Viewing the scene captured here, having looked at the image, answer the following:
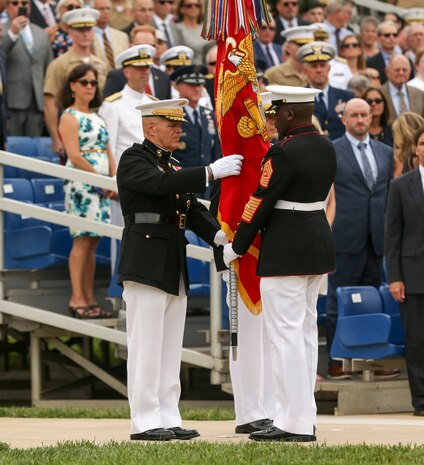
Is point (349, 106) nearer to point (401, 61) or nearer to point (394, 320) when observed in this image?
point (394, 320)

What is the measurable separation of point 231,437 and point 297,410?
74cm

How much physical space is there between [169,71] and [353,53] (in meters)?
2.91

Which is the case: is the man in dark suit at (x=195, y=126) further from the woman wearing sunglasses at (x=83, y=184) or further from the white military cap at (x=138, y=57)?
the woman wearing sunglasses at (x=83, y=184)

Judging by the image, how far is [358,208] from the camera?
40.7 feet

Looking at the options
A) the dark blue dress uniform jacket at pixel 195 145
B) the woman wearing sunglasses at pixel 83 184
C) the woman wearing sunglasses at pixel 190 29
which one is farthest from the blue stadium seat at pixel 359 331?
the woman wearing sunglasses at pixel 190 29

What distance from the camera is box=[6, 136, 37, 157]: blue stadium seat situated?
45.8ft

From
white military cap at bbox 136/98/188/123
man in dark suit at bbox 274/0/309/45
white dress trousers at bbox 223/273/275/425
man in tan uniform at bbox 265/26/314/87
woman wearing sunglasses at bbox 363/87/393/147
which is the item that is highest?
man in dark suit at bbox 274/0/309/45

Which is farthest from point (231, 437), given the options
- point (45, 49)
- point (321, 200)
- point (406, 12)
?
point (406, 12)

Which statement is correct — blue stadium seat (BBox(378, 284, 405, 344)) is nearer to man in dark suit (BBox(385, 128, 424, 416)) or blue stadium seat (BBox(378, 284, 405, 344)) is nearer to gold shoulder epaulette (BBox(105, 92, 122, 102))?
man in dark suit (BBox(385, 128, 424, 416))

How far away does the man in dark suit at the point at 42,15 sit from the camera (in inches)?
639

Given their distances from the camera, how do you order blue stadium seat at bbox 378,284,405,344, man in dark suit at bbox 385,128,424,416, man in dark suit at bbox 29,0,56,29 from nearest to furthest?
man in dark suit at bbox 385,128,424,416, blue stadium seat at bbox 378,284,405,344, man in dark suit at bbox 29,0,56,29

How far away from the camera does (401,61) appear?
1597 cm

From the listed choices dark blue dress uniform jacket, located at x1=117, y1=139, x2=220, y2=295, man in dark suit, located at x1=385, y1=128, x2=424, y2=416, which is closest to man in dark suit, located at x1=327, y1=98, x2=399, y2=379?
man in dark suit, located at x1=385, y1=128, x2=424, y2=416

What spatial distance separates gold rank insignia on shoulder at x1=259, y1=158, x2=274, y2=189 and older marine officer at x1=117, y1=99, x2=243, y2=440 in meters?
0.30
